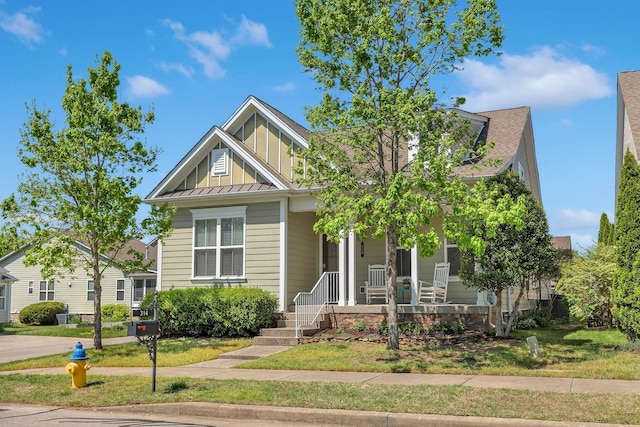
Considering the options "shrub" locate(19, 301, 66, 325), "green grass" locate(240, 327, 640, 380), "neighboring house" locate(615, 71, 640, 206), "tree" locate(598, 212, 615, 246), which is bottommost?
"shrub" locate(19, 301, 66, 325)

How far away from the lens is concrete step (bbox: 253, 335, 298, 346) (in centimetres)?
1586

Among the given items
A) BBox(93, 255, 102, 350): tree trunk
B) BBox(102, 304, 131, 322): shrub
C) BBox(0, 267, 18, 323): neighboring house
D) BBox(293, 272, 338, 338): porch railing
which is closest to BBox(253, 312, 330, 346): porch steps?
BBox(293, 272, 338, 338): porch railing

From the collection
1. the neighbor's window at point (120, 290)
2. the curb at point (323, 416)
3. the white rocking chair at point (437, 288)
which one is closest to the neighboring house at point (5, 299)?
the neighbor's window at point (120, 290)

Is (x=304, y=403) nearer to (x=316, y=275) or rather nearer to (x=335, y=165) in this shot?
(x=335, y=165)

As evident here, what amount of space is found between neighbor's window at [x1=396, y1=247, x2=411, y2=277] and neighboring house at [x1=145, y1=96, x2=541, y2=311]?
1.2 inches

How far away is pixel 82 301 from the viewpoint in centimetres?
4019

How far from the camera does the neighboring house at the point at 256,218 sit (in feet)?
60.6

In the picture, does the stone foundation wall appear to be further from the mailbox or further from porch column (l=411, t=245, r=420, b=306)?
the mailbox

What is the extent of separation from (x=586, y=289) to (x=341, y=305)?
677 cm

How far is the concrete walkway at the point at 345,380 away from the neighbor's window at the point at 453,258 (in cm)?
610

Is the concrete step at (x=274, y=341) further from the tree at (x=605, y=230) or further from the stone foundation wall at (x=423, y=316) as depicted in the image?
the tree at (x=605, y=230)

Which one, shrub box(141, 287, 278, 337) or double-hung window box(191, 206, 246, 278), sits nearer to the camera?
shrub box(141, 287, 278, 337)

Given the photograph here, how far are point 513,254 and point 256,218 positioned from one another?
305 inches

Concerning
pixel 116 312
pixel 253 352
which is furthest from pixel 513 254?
pixel 116 312
